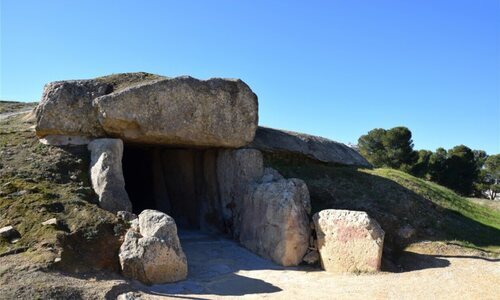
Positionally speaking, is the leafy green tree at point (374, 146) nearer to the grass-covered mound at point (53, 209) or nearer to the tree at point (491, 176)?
the tree at point (491, 176)

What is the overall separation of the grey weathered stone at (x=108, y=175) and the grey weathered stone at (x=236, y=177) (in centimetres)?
260

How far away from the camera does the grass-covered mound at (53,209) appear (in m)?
7.02

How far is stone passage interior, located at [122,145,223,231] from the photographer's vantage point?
38.8 ft

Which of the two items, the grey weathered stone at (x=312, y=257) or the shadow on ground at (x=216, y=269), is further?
the grey weathered stone at (x=312, y=257)

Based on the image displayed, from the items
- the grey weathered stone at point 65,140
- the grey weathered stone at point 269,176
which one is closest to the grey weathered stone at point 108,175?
the grey weathered stone at point 65,140

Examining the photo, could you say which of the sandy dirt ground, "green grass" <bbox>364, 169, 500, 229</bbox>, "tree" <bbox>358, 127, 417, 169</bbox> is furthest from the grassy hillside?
"tree" <bbox>358, 127, 417, 169</bbox>

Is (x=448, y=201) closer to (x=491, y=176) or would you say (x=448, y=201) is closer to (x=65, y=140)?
(x=65, y=140)

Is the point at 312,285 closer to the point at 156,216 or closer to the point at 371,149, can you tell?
the point at 156,216

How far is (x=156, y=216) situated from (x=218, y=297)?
6.45 feet

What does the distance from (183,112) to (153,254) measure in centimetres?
379

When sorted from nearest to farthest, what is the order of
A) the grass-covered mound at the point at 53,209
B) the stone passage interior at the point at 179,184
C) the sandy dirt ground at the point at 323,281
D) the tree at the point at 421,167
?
the sandy dirt ground at the point at 323,281, the grass-covered mound at the point at 53,209, the stone passage interior at the point at 179,184, the tree at the point at 421,167

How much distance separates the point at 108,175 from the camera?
353 inches

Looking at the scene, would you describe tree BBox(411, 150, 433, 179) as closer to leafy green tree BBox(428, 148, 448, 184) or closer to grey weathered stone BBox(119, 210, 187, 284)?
leafy green tree BBox(428, 148, 448, 184)

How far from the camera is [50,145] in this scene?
9.84 meters
